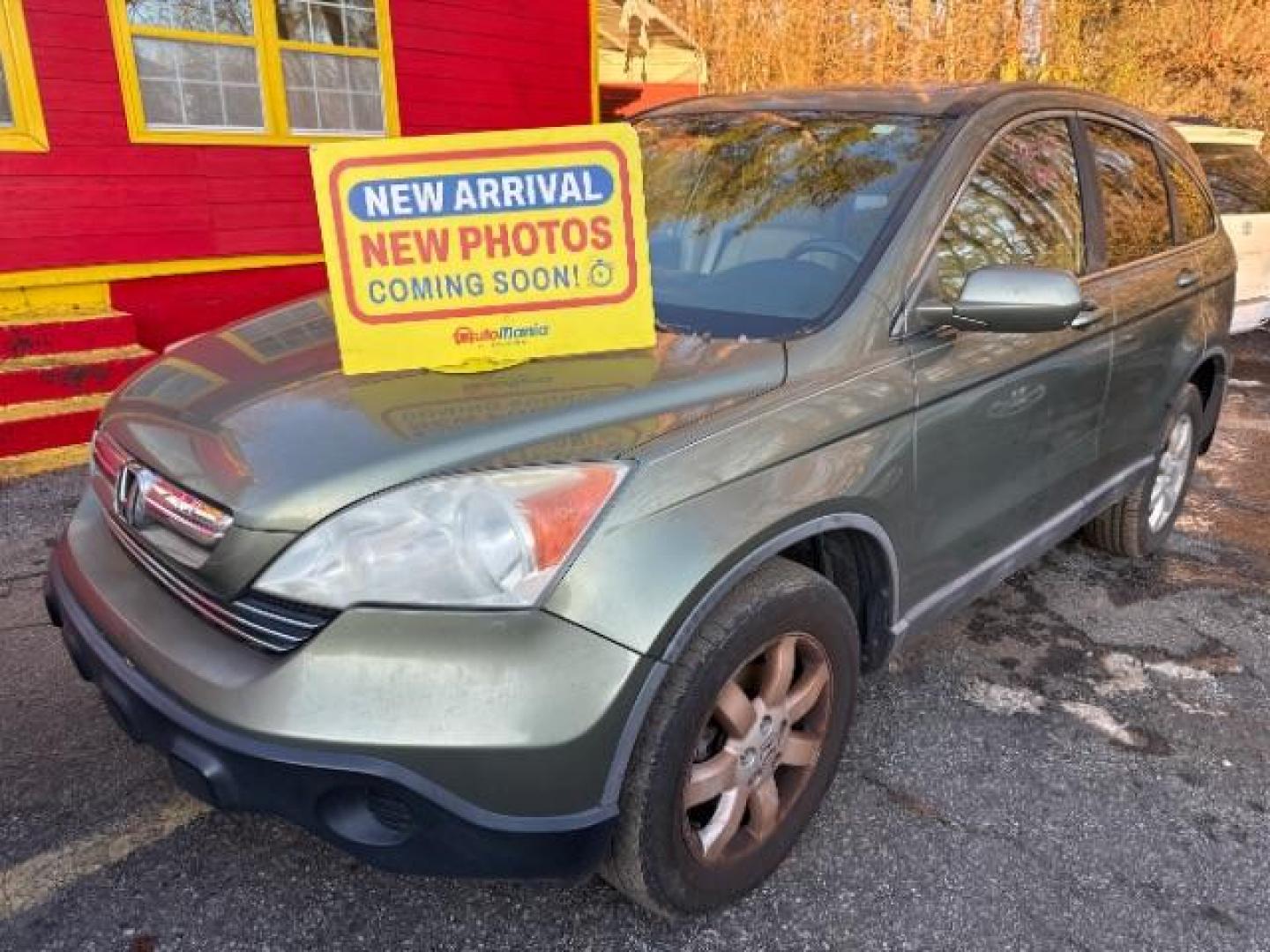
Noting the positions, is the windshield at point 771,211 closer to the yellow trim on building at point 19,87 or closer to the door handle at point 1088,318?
the door handle at point 1088,318

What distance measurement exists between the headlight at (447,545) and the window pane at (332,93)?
20.7 feet

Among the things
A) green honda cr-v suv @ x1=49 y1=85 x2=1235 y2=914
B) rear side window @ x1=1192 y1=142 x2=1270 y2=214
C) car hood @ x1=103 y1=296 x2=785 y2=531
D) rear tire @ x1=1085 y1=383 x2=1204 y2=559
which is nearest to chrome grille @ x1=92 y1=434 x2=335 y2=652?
green honda cr-v suv @ x1=49 y1=85 x2=1235 y2=914

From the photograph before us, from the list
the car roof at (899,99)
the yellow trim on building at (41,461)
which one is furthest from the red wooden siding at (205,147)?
the car roof at (899,99)

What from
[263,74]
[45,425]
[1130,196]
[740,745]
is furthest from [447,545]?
[263,74]

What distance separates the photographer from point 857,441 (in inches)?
83.8

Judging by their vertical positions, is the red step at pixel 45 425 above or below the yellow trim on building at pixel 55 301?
below

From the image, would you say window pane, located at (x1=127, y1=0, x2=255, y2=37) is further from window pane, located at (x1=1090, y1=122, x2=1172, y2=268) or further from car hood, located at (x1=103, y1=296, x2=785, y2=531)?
window pane, located at (x1=1090, y1=122, x2=1172, y2=268)

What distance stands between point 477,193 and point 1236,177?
25.8ft

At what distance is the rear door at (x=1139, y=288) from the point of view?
3.16m

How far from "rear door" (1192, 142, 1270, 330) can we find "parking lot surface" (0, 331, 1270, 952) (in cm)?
486

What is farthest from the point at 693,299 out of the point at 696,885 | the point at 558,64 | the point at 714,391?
the point at 558,64

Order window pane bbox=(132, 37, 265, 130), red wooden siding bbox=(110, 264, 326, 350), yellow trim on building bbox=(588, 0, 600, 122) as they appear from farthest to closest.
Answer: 1. yellow trim on building bbox=(588, 0, 600, 122)
2. red wooden siding bbox=(110, 264, 326, 350)
3. window pane bbox=(132, 37, 265, 130)

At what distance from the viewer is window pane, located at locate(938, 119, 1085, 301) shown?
8.27 ft

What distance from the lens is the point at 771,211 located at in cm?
266
